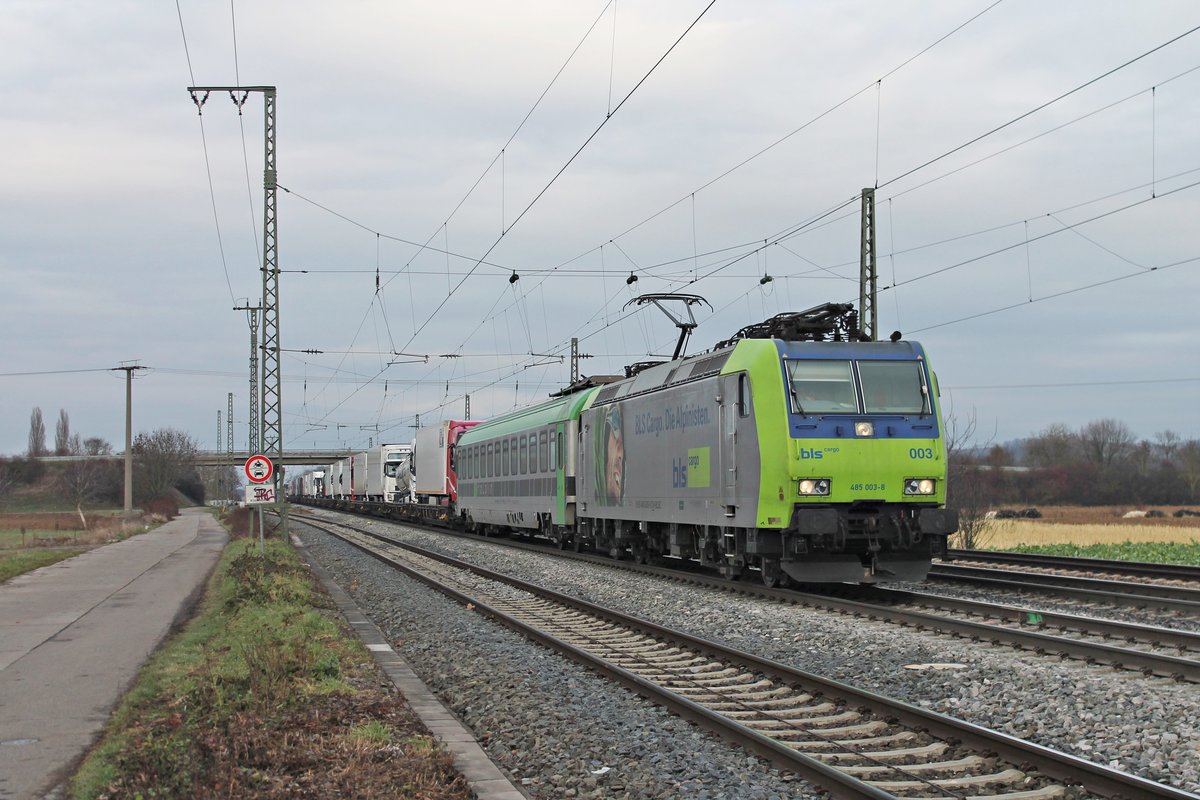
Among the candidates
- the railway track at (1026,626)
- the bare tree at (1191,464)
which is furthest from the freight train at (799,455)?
the bare tree at (1191,464)

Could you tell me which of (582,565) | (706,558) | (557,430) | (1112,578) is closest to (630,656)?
(706,558)

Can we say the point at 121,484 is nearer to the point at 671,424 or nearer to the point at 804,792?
the point at 671,424

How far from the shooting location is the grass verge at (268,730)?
635 centimetres

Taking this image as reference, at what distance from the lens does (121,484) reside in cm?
8506

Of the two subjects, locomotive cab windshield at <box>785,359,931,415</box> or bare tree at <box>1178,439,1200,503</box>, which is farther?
bare tree at <box>1178,439,1200,503</box>

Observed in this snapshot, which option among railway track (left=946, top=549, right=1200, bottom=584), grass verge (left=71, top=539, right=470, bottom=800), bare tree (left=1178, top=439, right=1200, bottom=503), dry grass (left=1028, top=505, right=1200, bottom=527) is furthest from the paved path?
bare tree (left=1178, top=439, right=1200, bottom=503)

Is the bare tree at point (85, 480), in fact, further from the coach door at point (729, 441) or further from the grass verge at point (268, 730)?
the grass verge at point (268, 730)

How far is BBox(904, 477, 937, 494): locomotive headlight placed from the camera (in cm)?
1589

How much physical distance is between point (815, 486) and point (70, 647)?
9.41m

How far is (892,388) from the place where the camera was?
1630 cm

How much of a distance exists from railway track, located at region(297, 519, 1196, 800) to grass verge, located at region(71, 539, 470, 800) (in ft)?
6.49

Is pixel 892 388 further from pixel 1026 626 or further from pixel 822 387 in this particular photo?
pixel 1026 626

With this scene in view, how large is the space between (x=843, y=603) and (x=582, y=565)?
10.4 metres

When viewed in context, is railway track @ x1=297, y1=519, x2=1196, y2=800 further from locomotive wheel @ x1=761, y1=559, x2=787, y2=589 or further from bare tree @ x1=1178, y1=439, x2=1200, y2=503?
bare tree @ x1=1178, y1=439, x2=1200, y2=503
